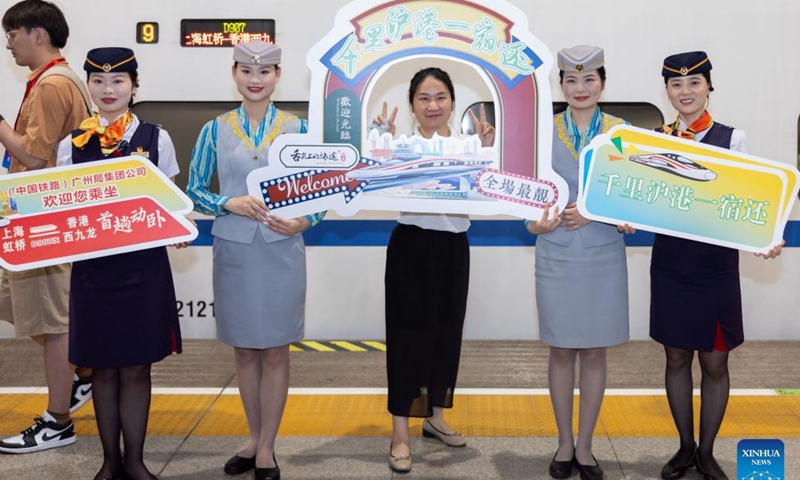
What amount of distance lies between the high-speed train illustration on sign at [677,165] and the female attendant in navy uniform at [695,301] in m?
0.13

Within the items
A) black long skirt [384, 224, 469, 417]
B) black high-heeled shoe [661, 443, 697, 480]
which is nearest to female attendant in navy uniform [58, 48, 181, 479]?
black long skirt [384, 224, 469, 417]

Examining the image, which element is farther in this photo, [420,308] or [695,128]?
[420,308]

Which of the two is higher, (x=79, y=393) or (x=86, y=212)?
(x=86, y=212)

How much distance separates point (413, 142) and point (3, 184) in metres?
1.59

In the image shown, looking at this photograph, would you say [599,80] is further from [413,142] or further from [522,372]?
[522,372]

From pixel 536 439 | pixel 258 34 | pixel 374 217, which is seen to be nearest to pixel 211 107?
pixel 258 34

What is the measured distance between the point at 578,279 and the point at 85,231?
6.42ft

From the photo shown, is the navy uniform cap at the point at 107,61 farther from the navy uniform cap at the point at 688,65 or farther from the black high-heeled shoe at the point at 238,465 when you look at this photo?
the navy uniform cap at the point at 688,65

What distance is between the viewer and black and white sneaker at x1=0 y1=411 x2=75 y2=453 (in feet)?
13.5

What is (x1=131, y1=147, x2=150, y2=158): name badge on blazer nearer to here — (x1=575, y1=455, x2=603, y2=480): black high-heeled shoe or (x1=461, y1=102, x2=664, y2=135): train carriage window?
(x1=575, y1=455, x2=603, y2=480): black high-heeled shoe

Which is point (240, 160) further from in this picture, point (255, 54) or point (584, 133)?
point (584, 133)

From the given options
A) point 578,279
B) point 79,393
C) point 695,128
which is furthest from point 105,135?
point 695,128

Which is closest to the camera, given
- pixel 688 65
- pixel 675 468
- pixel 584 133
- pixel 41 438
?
pixel 688 65

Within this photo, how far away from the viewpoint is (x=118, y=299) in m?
3.54
